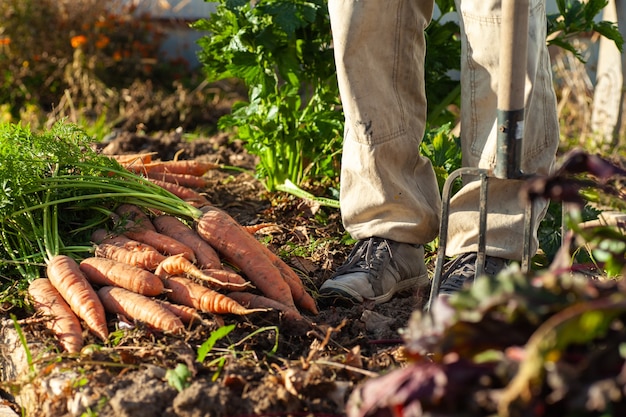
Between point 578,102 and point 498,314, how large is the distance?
15.0ft

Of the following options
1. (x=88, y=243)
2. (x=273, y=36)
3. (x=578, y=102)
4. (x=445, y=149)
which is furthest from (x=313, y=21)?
(x=578, y=102)

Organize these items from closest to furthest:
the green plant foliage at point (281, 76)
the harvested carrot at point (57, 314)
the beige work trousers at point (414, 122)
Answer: the harvested carrot at point (57, 314) → the beige work trousers at point (414, 122) → the green plant foliage at point (281, 76)

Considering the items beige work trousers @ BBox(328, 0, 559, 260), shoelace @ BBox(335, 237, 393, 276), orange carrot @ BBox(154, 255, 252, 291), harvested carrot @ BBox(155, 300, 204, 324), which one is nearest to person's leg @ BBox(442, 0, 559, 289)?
beige work trousers @ BBox(328, 0, 559, 260)

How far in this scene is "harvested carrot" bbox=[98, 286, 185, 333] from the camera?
216 cm

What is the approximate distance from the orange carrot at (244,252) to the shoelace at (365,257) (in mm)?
281

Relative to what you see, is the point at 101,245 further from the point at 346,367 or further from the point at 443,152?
the point at 443,152

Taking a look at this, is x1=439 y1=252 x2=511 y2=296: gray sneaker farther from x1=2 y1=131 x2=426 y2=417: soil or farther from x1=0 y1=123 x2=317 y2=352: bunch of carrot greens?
x1=0 y1=123 x2=317 y2=352: bunch of carrot greens

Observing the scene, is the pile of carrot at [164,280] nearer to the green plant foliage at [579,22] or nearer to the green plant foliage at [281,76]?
the green plant foliage at [281,76]

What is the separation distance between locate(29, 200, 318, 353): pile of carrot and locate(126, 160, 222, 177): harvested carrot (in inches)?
26.3

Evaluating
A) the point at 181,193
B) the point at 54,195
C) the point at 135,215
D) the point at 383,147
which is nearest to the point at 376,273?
the point at 383,147

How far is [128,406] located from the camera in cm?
173

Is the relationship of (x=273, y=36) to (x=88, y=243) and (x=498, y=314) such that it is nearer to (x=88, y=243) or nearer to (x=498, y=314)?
(x=88, y=243)

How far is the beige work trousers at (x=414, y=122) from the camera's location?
2367 millimetres

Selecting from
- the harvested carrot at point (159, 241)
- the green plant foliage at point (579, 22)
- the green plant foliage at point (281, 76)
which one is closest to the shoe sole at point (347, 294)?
the harvested carrot at point (159, 241)
